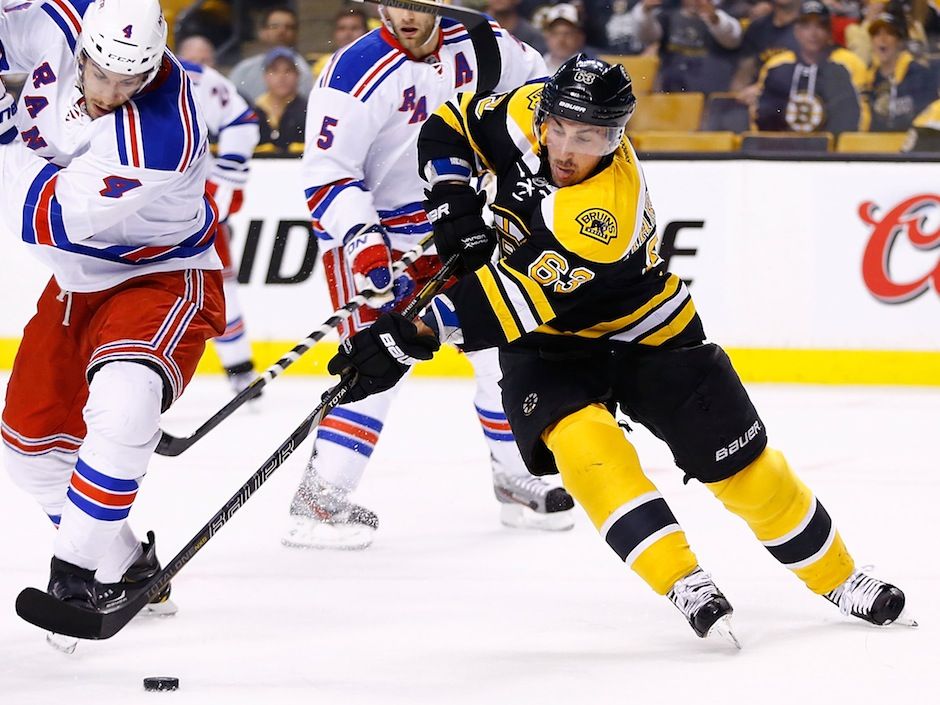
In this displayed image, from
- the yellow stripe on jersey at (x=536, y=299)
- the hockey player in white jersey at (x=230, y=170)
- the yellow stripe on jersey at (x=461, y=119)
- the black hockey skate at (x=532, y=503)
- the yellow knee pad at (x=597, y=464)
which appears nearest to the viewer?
the yellow stripe on jersey at (x=536, y=299)

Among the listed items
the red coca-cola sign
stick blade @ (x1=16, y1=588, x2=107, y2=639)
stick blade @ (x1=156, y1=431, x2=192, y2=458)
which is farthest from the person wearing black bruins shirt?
the red coca-cola sign

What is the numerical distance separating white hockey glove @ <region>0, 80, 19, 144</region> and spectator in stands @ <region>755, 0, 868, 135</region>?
3660 mm

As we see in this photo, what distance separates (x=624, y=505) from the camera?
102 inches

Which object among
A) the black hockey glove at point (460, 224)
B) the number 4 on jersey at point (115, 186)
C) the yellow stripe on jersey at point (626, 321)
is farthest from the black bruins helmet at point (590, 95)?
the number 4 on jersey at point (115, 186)

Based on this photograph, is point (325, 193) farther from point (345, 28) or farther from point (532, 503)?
point (345, 28)

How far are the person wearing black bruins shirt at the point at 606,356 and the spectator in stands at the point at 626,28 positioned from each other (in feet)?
11.3

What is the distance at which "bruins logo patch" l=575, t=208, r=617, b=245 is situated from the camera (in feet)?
8.09

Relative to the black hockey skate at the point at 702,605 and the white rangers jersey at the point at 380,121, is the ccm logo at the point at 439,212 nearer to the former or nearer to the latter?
the white rangers jersey at the point at 380,121

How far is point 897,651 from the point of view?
102 inches

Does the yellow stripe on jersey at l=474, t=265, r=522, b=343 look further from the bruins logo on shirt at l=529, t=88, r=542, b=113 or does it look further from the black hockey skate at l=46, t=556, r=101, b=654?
the black hockey skate at l=46, t=556, r=101, b=654

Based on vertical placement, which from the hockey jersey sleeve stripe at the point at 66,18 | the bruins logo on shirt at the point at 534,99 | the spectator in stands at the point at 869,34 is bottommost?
the spectator in stands at the point at 869,34

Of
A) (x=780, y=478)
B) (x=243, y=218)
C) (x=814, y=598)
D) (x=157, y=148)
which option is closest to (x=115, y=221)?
(x=157, y=148)

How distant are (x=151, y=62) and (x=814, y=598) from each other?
5.46 ft

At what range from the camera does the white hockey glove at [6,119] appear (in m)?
2.51
